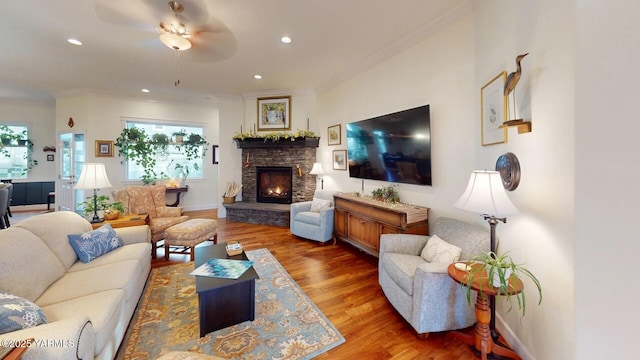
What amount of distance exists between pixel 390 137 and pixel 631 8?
228cm

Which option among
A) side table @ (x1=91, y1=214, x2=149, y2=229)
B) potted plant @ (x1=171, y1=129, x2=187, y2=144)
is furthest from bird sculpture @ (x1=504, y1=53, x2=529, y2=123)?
potted plant @ (x1=171, y1=129, x2=187, y2=144)

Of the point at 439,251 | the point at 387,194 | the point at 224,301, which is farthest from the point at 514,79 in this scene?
the point at 224,301

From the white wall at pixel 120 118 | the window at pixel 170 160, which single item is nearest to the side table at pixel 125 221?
the white wall at pixel 120 118

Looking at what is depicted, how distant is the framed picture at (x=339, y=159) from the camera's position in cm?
459

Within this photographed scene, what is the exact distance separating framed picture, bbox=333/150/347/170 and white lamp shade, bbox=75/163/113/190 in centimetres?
343

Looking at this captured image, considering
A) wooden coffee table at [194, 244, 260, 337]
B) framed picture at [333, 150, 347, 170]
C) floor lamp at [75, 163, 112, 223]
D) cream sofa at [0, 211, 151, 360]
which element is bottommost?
wooden coffee table at [194, 244, 260, 337]

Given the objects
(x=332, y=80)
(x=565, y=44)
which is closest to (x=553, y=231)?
(x=565, y=44)

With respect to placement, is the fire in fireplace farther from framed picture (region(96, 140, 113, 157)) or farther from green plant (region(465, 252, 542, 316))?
green plant (region(465, 252, 542, 316))

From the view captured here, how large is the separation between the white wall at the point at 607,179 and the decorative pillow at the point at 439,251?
2.91 ft

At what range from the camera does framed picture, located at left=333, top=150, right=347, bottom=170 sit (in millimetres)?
4586

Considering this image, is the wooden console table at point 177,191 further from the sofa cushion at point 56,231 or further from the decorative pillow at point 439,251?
the decorative pillow at point 439,251

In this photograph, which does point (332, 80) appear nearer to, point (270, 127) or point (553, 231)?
point (270, 127)

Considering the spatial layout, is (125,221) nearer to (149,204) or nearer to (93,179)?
(93,179)

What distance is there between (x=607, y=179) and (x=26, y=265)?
347cm
